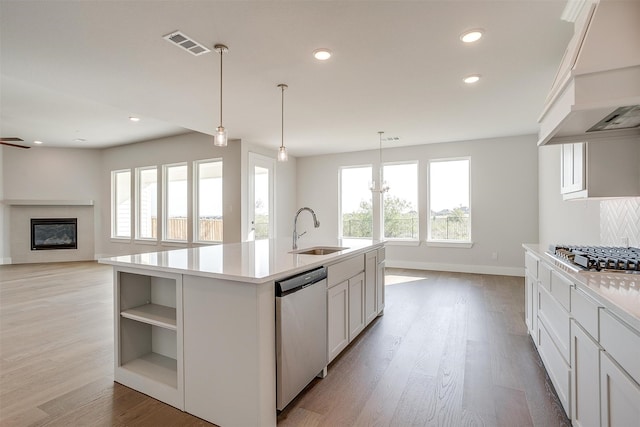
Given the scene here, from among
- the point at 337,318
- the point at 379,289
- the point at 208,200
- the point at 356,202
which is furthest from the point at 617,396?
the point at 208,200

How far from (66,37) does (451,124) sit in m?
4.79

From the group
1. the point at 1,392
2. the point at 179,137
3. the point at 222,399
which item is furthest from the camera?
the point at 179,137

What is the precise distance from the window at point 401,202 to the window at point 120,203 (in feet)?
20.4

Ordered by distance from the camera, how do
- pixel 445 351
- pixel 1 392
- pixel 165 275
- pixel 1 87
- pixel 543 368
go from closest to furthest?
1. pixel 165 275
2. pixel 1 392
3. pixel 543 368
4. pixel 445 351
5. pixel 1 87

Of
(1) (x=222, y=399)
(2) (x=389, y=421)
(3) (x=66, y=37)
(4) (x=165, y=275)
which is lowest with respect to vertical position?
(2) (x=389, y=421)

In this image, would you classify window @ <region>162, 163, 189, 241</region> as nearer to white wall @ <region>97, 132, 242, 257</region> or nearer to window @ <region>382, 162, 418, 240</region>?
white wall @ <region>97, 132, 242, 257</region>

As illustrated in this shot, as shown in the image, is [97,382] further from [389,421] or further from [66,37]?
[66,37]

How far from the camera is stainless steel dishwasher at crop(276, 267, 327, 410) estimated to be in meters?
1.78

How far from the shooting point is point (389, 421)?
5.96 feet

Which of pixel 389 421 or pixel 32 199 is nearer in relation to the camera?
pixel 389 421

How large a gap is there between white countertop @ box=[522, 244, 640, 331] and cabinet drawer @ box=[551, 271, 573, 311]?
0.06 metres

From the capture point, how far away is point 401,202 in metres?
6.85

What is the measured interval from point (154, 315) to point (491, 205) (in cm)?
592

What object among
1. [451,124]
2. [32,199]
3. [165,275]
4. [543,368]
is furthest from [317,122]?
[32,199]
